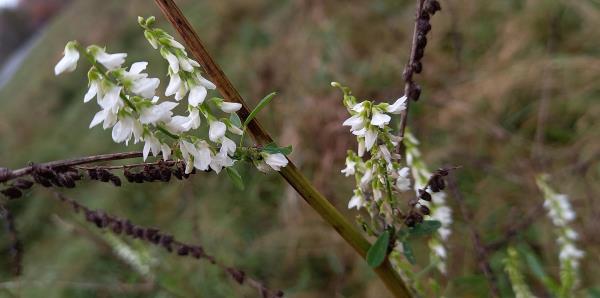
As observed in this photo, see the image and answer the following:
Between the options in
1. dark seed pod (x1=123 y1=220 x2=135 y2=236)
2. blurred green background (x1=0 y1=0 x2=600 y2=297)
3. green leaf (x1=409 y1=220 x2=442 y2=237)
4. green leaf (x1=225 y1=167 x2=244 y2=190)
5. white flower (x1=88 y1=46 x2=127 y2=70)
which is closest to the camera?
white flower (x1=88 y1=46 x2=127 y2=70)

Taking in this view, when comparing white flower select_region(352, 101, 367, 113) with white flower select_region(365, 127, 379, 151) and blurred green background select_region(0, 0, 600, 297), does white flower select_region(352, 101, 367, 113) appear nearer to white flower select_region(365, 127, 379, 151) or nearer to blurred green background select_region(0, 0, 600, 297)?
white flower select_region(365, 127, 379, 151)

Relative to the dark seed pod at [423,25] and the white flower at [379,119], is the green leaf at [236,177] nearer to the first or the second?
the white flower at [379,119]

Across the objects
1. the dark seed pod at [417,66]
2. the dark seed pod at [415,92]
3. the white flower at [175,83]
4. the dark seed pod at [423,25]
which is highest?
the white flower at [175,83]

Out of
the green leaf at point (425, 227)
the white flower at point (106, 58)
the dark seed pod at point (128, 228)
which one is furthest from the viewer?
the dark seed pod at point (128, 228)

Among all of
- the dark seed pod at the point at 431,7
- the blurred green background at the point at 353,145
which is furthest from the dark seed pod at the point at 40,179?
the blurred green background at the point at 353,145

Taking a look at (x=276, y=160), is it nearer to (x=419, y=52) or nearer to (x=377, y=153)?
(x=377, y=153)

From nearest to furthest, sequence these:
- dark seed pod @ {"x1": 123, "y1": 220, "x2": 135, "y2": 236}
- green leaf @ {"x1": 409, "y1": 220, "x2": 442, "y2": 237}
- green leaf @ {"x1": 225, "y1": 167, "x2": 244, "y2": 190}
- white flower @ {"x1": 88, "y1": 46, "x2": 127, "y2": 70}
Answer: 1. white flower @ {"x1": 88, "y1": 46, "x2": 127, "y2": 70}
2. green leaf @ {"x1": 225, "y1": 167, "x2": 244, "y2": 190}
3. green leaf @ {"x1": 409, "y1": 220, "x2": 442, "y2": 237}
4. dark seed pod @ {"x1": 123, "y1": 220, "x2": 135, "y2": 236}

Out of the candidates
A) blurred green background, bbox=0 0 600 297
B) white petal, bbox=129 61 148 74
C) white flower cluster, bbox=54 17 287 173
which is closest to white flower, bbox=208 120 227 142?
white flower cluster, bbox=54 17 287 173

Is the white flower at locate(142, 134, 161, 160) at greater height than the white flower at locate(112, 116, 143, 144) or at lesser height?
lesser

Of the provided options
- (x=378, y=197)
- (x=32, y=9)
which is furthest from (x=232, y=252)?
(x=32, y=9)

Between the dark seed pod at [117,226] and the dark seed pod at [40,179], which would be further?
the dark seed pod at [117,226]
